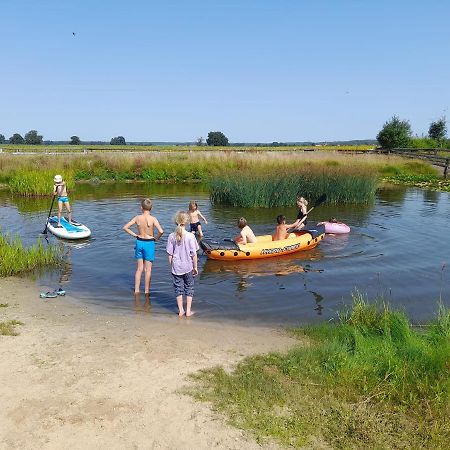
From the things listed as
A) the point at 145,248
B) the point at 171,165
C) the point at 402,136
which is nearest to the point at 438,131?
the point at 402,136

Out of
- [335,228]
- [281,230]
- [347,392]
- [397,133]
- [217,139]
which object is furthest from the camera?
[217,139]

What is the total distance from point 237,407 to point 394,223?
15712 millimetres

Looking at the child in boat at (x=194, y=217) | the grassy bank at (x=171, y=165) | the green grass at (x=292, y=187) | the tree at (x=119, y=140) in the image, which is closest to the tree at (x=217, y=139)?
the tree at (x=119, y=140)

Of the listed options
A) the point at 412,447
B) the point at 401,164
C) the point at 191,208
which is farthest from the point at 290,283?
the point at 401,164

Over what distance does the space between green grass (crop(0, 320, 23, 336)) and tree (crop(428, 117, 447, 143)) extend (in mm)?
60624

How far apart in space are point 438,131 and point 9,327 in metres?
61.3

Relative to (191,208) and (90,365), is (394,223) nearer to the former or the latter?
(191,208)

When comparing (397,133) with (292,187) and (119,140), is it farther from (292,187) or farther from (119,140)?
(119,140)

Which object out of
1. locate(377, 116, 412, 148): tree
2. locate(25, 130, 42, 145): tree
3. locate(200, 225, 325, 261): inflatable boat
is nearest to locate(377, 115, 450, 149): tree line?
locate(377, 116, 412, 148): tree

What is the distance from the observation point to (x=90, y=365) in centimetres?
621

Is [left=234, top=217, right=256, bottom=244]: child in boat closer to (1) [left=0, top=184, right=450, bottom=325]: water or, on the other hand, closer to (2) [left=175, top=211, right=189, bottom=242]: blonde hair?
(1) [left=0, top=184, right=450, bottom=325]: water

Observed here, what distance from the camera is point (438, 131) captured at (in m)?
58.7

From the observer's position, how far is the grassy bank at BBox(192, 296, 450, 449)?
186 inches

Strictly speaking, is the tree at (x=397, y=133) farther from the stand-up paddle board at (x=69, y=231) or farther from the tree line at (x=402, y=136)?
the stand-up paddle board at (x=69, y=231)
